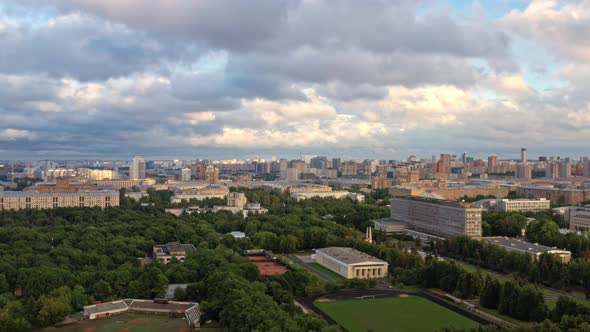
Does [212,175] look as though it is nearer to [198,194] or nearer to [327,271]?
[198,194]

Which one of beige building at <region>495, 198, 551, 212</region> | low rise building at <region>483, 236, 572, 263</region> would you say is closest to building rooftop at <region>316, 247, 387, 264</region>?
low rise building at <region>483, 236, 572, 263</region>

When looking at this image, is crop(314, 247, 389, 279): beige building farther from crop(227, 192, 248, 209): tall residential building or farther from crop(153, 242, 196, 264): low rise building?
crop(227, 192, 248, 209): tall residential building

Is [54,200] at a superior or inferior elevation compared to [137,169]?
inferior

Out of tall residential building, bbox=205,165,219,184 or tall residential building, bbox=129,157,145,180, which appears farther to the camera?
tall residential building, bbox=129,157,145,180

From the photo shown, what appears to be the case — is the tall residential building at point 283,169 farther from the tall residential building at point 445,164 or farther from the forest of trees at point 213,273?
the forest of trees at point 213,273

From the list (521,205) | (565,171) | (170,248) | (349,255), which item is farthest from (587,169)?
(170,248)

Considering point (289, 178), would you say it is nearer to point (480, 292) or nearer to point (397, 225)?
point (397, 225)

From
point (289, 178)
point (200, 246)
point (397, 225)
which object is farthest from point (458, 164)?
point (200, 246)
